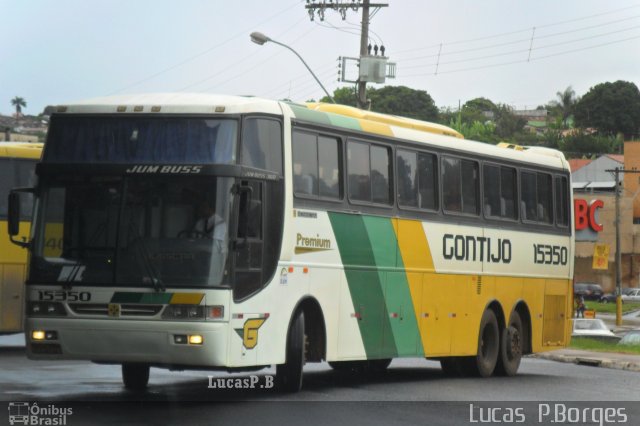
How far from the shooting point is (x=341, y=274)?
685 inches

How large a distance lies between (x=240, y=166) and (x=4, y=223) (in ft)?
35.0

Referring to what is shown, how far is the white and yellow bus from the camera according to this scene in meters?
14.4

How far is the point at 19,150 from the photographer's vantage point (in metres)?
24.9

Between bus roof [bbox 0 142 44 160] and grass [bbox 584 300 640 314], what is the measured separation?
67.6 meters

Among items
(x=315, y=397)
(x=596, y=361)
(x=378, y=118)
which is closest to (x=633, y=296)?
(x=596, y=361)

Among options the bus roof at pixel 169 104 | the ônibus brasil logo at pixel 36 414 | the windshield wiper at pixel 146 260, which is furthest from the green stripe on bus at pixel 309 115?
the ônibus brasil logo at pixel 36 414

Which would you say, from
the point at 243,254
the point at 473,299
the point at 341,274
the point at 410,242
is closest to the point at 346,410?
the point at 243,254

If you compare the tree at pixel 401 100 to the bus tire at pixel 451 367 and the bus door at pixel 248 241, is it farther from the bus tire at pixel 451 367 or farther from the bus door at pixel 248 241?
the bus door at pixel 248 241

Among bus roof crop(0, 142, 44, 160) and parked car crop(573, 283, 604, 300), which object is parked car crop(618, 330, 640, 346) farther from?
parked car crop(573, 283, 604, 300)

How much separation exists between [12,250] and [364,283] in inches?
342

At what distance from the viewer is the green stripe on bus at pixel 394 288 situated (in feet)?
60.3

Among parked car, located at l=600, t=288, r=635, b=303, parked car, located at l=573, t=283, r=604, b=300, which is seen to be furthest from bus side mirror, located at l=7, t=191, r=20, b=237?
parked car, located at l=600, t=288, r=635, b=303

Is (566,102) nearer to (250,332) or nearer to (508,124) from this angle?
(508,124)

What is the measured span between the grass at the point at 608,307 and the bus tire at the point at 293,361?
74.2 metres
